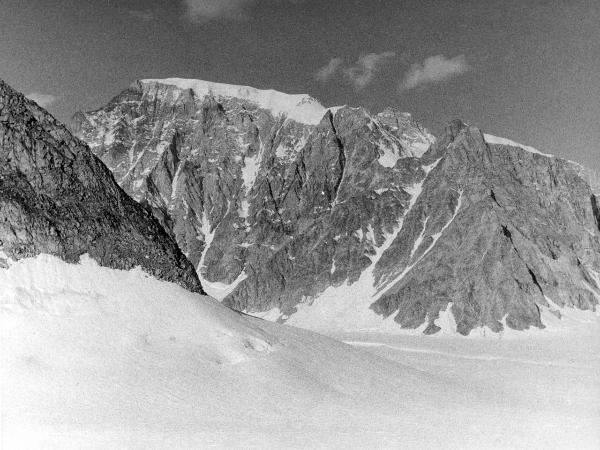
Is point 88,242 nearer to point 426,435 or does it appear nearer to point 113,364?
point 113,364

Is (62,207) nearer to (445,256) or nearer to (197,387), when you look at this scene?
(197,387)

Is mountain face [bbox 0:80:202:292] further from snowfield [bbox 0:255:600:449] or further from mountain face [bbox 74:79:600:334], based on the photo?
mountain face [bbox 74:79:600:334]

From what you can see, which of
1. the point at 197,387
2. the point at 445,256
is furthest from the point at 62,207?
the point at 445,256

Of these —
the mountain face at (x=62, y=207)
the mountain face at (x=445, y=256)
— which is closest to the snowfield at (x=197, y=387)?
the mountain face at (x=62, y=207)

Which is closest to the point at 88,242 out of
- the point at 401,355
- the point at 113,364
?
the point at 113,364

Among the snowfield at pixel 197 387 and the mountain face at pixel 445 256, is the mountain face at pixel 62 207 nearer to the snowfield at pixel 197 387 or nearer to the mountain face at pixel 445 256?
the snowfield at pixel 197 387

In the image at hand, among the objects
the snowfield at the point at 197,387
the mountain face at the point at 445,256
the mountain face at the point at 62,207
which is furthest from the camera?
the mountain face at the point at 445,256
